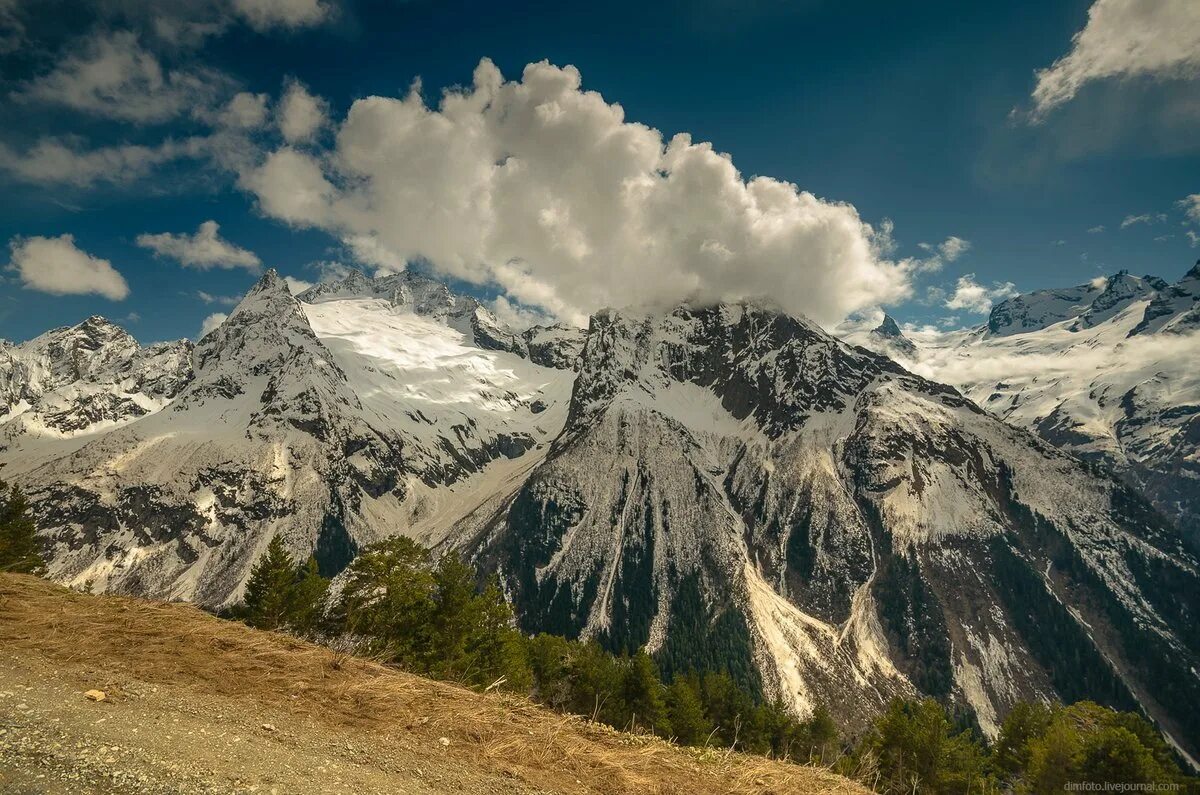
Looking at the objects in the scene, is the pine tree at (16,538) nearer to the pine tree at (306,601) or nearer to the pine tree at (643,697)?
the pine tree at (306,601)

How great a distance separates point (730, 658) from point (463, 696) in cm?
16976

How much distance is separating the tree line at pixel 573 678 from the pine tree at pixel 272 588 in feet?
0.35

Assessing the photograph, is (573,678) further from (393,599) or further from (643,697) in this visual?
(393,599)

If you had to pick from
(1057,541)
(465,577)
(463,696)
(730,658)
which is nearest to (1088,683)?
(1057,541)

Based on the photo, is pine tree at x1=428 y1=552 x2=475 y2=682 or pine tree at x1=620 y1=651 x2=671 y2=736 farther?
pine tree at x1=620 y1=651 x2=671 y2=736

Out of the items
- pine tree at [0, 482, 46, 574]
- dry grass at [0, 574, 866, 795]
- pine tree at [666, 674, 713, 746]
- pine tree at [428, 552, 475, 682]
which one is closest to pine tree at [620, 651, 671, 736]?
pine tree at [666, 674, 713, 746]

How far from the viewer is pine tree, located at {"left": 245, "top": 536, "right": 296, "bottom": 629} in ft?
141

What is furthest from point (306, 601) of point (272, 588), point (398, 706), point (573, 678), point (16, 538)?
point (398, 706)

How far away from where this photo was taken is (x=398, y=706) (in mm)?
10359

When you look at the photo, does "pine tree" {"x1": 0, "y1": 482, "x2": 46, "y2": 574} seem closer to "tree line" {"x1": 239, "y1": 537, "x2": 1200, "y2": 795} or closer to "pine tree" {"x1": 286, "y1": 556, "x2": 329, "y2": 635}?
"tree line" {"x1": 239, "y1": 537, "x2": 1200, "y2": 795}

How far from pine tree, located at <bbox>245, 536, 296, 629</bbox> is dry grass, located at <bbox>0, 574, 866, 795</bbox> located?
110 feet

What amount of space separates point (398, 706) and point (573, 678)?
60.6 m

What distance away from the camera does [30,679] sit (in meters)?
9.30

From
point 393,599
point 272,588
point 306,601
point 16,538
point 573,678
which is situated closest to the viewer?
point 393,599
